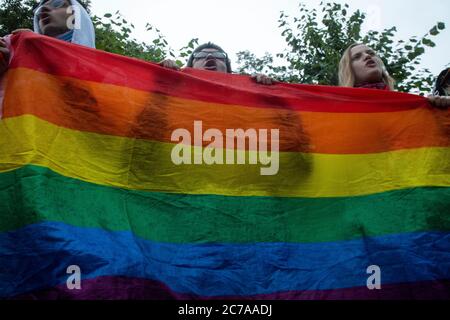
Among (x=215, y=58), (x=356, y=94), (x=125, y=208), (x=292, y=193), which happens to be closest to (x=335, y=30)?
(x=215, y=58)

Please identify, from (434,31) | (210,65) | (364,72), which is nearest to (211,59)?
(210,65)

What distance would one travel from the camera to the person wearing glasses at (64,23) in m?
3.93

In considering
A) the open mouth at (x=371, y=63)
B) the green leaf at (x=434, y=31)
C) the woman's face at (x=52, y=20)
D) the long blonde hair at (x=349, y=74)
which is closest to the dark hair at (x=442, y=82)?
the long blonde hair at (x=349, y=74)

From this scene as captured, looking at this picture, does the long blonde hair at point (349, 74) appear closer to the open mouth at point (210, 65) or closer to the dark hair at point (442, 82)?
the dark hair at point (442, 82)

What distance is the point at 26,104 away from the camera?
294cm

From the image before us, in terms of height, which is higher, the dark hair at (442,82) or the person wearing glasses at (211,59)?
the person wearing glasses at (211,59)

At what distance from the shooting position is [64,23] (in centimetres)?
402

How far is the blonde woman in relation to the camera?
424 centimetres

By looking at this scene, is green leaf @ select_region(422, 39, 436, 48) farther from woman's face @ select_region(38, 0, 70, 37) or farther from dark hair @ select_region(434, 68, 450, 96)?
woman's face @ select_region(38, 0, 70, 37)

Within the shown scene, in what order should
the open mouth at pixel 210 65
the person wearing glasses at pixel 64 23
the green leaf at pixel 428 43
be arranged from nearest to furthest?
the person wearing glasses at pixel 64 23 < the open mouth at pixel 210 65 < the green leaf at pixel 428 43

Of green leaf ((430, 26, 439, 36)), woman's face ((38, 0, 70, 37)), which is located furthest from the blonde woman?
green leaf ((430, 26, 439, 36))

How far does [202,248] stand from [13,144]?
114 cm

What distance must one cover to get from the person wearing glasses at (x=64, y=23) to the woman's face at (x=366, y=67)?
81.1 inches

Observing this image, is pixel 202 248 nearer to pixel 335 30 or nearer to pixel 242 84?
pixel 242 84
